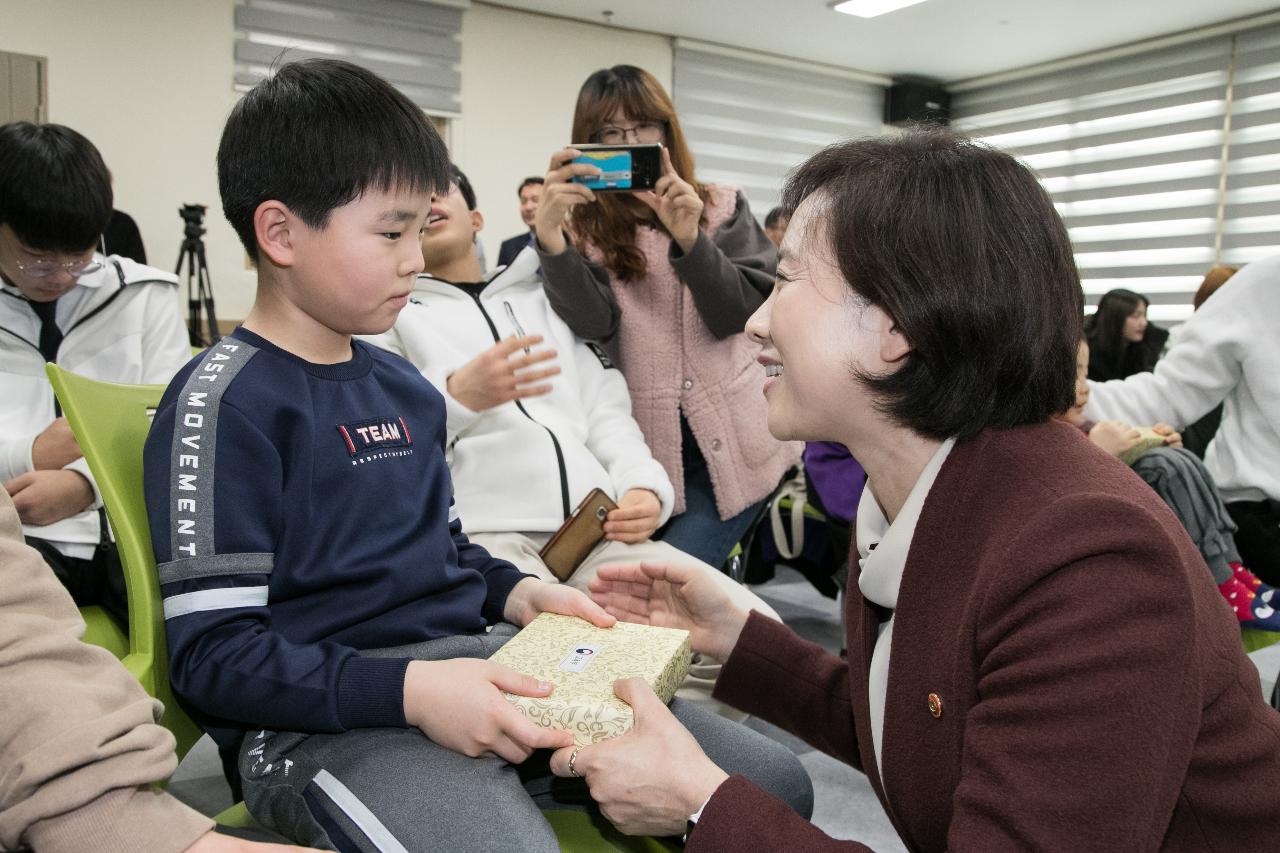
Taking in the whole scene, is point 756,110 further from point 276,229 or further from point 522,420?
point 276,229

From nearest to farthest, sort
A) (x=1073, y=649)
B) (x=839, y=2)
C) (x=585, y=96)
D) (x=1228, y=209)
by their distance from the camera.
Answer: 1. (x=1073, y=649)
2. (x=585, y=96)
3. (x=839, y=2)
4. (x=1228, y=209)

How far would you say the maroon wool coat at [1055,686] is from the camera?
719 millimetres

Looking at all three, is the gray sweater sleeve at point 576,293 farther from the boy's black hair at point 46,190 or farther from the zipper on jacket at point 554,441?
the boy's black hair at point 46,190

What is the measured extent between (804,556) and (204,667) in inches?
96.3

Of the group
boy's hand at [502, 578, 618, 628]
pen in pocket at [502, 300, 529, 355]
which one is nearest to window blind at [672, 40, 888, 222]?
pen in pocket at [502, 300, 529, 355]

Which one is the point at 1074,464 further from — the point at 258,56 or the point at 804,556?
the point at 258,56

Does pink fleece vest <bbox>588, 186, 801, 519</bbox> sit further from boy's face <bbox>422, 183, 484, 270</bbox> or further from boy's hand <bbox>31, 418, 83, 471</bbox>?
boy's hand <bbox>31, 418, 83, 471</bbox>

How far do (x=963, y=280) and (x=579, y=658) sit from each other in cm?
55

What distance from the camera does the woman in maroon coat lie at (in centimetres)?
73

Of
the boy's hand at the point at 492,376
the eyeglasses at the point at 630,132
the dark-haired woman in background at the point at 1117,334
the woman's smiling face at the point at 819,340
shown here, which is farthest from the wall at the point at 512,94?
the woman's smiling face at the point at 819,340

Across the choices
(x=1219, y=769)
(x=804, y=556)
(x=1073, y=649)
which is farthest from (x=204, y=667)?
(x=804, y=556)

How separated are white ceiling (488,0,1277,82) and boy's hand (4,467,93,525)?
5903mm

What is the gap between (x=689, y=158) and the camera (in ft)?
7.38

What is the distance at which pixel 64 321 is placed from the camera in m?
1.85
